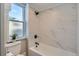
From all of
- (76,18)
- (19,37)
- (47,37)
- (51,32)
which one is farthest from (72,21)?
(19,37)

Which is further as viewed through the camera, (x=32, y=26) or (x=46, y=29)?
(x=46, y=29)

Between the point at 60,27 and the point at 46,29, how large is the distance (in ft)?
1.19

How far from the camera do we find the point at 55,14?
1.77 meters

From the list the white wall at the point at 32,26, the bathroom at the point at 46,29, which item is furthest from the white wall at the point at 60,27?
the white wall at the point at 32,26

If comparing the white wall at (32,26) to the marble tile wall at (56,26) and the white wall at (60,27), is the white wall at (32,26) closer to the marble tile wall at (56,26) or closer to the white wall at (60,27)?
the marble tile wall at (56,26)

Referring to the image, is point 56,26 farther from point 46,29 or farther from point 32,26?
point 32,26

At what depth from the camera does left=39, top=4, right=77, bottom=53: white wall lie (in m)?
1.53

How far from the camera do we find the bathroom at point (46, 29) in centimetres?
149

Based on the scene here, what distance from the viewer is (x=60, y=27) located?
5.66 ft

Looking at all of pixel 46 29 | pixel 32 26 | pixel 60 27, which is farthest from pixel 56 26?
pixel 32 26

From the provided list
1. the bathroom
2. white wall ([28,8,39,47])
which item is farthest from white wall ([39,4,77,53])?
white wall ([28,8,39,47])

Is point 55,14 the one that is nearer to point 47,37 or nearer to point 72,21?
point 72,21

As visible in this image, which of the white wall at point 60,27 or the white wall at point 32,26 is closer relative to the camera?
the white wall at point 60,27

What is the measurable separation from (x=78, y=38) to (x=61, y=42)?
0.40 metres
